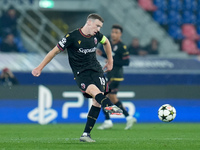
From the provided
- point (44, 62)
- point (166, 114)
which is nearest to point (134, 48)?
point (166, 114)

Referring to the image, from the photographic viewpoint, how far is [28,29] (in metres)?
20.8

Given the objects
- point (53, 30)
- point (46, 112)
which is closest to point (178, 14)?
point (53, 30)

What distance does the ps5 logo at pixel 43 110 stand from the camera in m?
15.1

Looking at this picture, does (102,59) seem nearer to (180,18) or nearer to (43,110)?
(43,110)

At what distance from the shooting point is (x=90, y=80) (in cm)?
871

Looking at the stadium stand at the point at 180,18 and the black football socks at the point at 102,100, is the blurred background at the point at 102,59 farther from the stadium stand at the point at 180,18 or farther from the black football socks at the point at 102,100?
the black football socks at the point at 102,100

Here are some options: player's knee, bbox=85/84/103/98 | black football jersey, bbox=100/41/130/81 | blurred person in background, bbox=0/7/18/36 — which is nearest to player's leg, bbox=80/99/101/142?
player's knee, bbox=85/84/103/98

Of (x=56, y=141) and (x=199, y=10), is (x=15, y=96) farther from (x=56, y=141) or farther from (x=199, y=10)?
(x=199, y=10)

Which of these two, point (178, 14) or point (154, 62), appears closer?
point (154, 62)

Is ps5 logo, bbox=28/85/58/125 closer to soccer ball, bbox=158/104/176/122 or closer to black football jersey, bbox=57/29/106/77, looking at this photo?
soccer ball, bbox=158/104/176/122

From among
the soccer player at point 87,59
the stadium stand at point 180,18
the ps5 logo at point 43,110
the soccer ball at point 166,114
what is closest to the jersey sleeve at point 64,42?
the soccer player at point 87,59

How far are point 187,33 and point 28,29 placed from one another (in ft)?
25.2

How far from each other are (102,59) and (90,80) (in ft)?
33.5

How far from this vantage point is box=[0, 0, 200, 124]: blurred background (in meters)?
15.3
